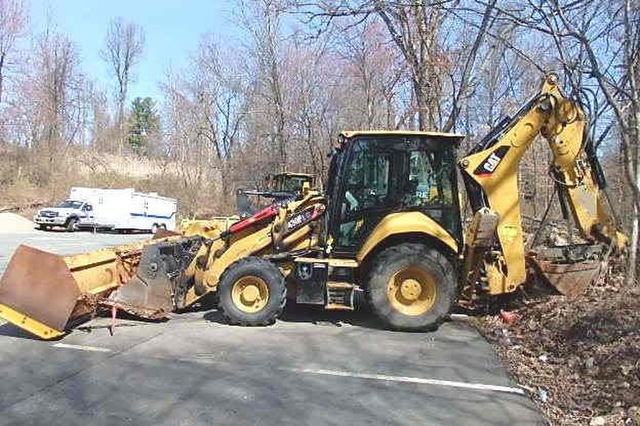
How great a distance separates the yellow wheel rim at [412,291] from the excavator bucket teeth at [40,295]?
160 inches

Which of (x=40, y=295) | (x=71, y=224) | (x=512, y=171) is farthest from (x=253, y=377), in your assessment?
(x=71, y=224)

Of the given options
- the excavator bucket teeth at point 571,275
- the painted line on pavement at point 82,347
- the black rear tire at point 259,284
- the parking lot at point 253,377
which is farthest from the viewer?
the excavator bucket teeth at point 571,275

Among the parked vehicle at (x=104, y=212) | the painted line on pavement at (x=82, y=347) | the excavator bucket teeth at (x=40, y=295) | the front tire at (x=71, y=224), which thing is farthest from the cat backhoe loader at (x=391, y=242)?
the parked vehicle at (x=104, y=212)

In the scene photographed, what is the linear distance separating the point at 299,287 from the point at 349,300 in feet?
2.32

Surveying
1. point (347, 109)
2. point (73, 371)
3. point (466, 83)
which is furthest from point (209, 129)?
point (73, 371)

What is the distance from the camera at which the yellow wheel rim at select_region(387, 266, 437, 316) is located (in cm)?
906

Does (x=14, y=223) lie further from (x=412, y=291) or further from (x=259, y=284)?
(x=412, y=291)

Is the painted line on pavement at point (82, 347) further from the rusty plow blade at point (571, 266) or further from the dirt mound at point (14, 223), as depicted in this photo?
the dirt mound at point (14, 223)

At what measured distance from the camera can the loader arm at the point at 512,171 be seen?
934 centimetres

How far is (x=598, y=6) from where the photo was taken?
11766 mm

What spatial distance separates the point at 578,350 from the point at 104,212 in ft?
114

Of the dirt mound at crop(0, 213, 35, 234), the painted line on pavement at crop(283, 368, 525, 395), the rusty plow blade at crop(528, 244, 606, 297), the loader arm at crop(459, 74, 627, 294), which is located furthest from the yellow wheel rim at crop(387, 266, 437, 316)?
the dirt mound at crop(0, 213, 35, 234)

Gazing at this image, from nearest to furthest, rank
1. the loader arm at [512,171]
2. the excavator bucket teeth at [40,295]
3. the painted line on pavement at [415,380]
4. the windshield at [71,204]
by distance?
1. the painted line on pavement at [415,380]
2. the excavator bucket teeth at [40,295]
3. the loader arm at [512,171]
4. the windshield at [71,204]

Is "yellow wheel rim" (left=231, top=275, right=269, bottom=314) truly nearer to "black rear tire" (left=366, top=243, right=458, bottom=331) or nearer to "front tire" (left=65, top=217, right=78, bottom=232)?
"black rear tire" (left=366, top=243, right=458, bottom=331)
